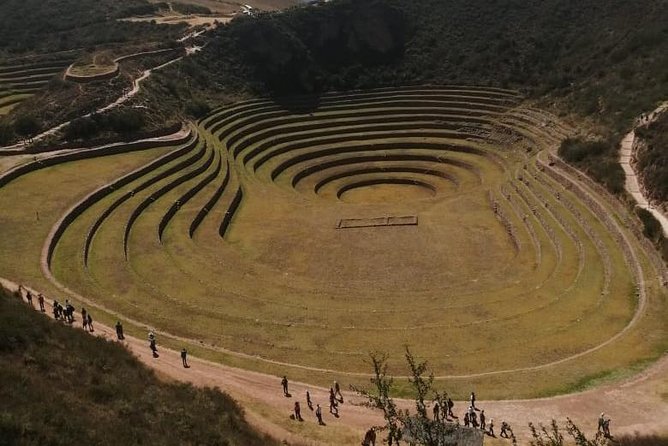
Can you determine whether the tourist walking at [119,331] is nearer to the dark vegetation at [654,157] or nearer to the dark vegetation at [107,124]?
the dark vegetation at [107,124]

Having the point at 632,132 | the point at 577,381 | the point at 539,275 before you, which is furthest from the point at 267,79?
the point at 577,381

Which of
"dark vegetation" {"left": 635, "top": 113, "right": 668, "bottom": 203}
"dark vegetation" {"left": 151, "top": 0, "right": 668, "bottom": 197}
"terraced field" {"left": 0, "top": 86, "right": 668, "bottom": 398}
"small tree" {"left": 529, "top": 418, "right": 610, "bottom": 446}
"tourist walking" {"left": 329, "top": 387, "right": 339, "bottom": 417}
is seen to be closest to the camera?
"small tree" {"left": 529, "top": 418, "right": 610, "bottom": 446}

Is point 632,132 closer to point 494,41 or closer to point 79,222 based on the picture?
point 494,41

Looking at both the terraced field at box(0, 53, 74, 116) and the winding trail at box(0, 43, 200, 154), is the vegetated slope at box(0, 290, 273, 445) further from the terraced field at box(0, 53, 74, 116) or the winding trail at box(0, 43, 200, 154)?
the terraced field at box(0, 53, 74, 116)

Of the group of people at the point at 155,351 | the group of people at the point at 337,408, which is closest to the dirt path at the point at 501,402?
the group of people at the point at 155,351

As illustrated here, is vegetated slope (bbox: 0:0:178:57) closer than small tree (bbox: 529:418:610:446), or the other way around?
small tree (bbox: 529:418:610:446)

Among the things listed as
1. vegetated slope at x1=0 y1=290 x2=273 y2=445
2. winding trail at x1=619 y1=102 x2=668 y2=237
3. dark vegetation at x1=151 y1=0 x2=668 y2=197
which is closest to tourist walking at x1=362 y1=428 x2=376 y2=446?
vegetated slope at x1=0 y1=290 x2=273 y2=445
